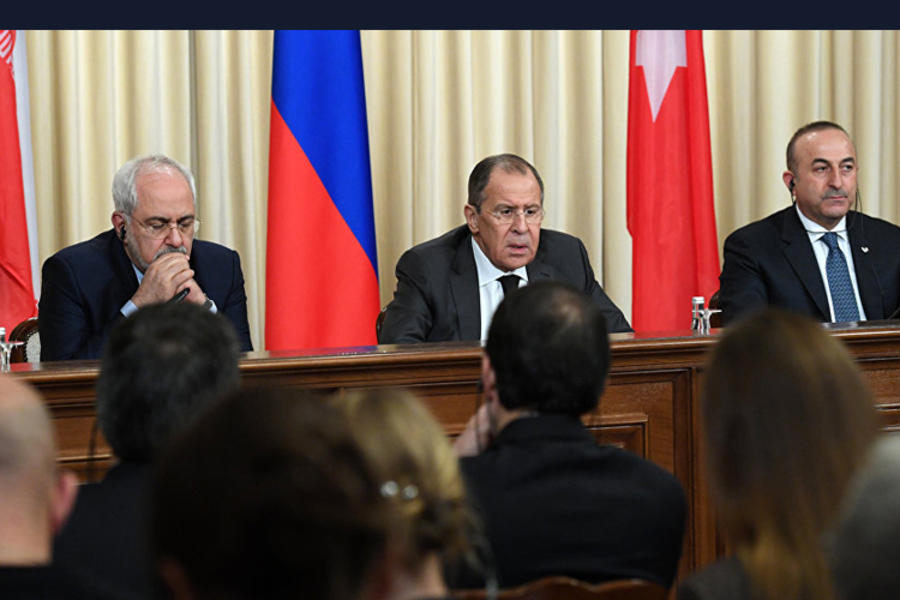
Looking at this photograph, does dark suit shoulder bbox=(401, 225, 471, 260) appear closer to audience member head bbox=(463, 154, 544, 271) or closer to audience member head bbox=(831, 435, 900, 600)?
audience member head bbox=(463, 154, 544, 271)

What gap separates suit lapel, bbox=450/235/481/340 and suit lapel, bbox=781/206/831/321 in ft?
4.21

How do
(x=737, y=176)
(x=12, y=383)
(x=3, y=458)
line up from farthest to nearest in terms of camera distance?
(x=737, y=176), (x=12, y=383), (x=3, y=458)

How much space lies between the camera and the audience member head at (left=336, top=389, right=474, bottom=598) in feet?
3.36

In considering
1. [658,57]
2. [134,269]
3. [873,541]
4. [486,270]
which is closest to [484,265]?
[486,270]

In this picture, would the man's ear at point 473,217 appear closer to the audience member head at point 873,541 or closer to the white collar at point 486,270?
the white collar at point 486,270

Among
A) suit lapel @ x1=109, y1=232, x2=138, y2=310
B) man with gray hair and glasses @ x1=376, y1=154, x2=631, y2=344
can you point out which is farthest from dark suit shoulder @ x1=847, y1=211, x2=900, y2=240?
suit lapel @ x1=109, y1=232, x2=138, y2=310

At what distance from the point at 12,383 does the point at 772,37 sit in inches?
220

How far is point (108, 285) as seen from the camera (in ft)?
12.9

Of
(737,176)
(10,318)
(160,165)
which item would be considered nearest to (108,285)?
(160,165)

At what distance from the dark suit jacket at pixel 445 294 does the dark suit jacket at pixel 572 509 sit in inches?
84.5

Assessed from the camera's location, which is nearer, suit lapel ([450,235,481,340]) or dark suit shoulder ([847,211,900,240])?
suit lapel ([450,235,481,340])

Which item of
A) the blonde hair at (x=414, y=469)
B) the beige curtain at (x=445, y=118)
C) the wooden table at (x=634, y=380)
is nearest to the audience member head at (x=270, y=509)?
the blonde hair at (x=414, y=469)

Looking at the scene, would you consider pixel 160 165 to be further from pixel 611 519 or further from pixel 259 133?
pixel 611 519

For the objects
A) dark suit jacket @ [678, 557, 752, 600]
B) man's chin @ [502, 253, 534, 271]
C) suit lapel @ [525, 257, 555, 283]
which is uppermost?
man's chin @ [502, 253, 534, 271]
